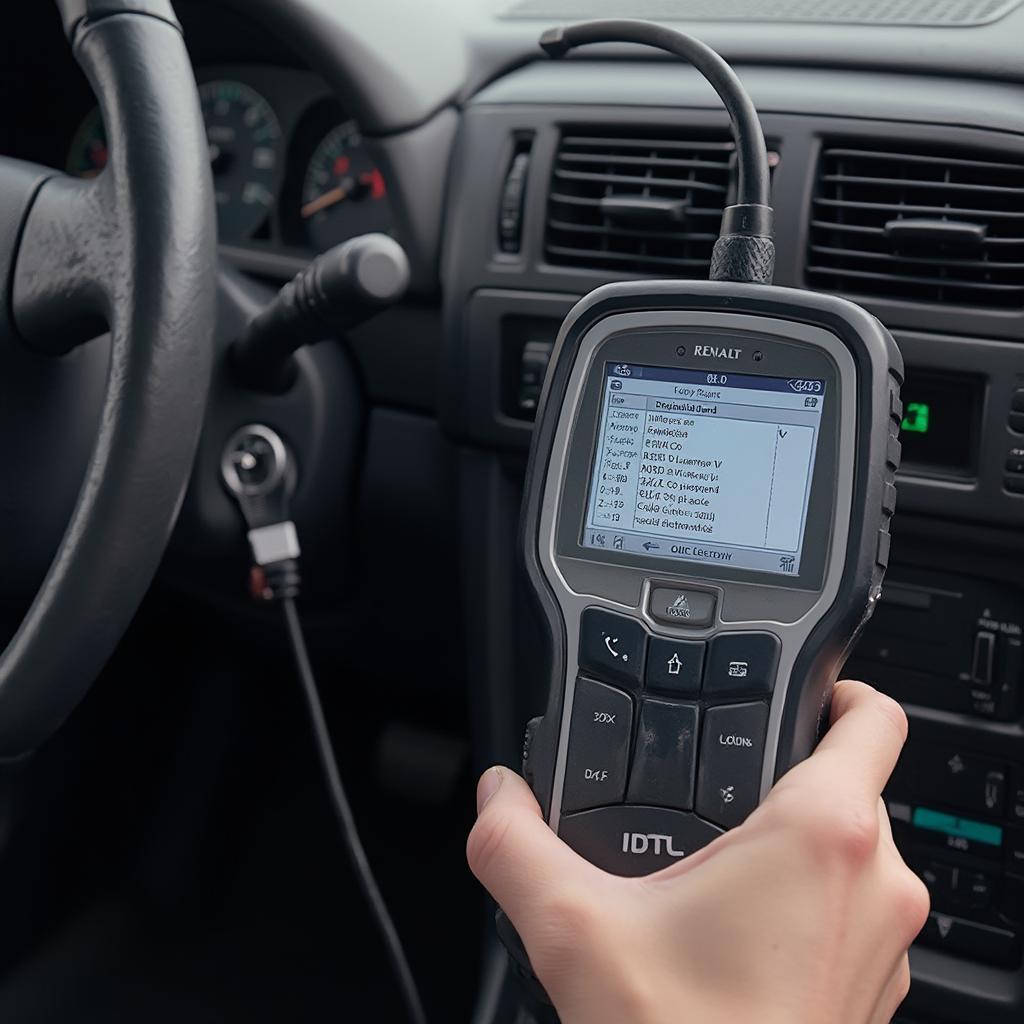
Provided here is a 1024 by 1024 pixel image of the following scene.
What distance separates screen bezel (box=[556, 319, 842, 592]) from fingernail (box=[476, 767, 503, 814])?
152 mm

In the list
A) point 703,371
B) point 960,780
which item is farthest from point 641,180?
point 960,780

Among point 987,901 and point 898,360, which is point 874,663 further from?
point 898,360

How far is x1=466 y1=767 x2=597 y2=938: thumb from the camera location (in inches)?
23.9

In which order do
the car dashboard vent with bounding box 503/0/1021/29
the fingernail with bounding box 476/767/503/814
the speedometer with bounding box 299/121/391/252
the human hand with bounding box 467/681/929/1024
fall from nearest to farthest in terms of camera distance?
1. the human hand with bounding box 467/681/929/1024
2. the fingernail with bounding box 476/767/503/814
3. the car dashboard vent with bounding box 503/0/1021/29
4. the speedometer with bounding box 299/121/391/252

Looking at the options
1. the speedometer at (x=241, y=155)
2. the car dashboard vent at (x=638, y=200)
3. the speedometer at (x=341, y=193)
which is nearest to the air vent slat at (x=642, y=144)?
the car dashboard vent at (x=638, y=200)

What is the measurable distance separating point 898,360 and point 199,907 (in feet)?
3.86

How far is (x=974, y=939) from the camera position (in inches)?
42.4

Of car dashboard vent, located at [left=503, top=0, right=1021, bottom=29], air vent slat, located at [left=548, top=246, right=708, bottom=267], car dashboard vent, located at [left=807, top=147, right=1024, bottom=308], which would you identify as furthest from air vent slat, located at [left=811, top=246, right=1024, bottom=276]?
car dashboard vent, located at [left=503, top=0, right=1021, bottom=29]

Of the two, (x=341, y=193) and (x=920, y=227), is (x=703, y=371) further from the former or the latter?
(x=341, y=193)

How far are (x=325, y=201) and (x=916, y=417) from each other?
616 mm

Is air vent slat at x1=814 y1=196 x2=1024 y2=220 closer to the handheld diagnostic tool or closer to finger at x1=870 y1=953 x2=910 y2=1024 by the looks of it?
the handheld diagnostic tool

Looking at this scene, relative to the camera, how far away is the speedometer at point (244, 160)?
4.34 feet

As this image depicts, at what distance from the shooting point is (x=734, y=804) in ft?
2.35

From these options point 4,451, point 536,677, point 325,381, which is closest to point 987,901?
point 536,677
